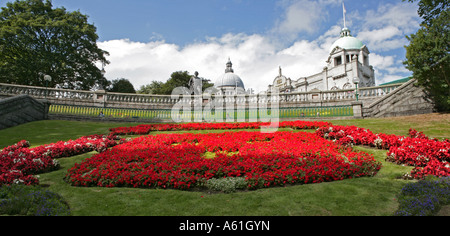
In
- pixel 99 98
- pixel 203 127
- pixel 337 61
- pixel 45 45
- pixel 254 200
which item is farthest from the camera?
pixel 337 61

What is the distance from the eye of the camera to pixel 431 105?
52.7 ft

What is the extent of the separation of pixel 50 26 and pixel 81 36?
4122mm

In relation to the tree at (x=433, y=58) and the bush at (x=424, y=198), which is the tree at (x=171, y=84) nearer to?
the tree at (x=433, y=58)

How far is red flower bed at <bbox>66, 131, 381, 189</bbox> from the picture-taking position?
234 inches

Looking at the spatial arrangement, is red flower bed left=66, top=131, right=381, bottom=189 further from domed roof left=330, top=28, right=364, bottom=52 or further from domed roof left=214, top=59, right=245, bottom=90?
domed roof left=214, top=59, right=245, bottom=90

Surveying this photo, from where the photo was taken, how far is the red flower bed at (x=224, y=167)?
5.94m

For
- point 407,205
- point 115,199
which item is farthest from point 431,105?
point 115,199

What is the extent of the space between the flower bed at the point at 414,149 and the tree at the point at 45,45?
38.8 m

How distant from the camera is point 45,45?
115ft

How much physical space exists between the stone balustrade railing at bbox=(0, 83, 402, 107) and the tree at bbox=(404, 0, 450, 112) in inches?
194

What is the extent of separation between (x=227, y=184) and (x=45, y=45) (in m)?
41.5

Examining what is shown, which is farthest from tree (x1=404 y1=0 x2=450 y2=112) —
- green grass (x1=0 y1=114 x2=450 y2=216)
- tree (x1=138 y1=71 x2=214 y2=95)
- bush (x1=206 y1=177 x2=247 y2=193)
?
tree (x1=138 y1=71 x2=214 y2=95)

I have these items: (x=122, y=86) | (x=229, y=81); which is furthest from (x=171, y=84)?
(x=229, y=81)

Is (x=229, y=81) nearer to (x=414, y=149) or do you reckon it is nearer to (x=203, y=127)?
(x=203, y=127)
